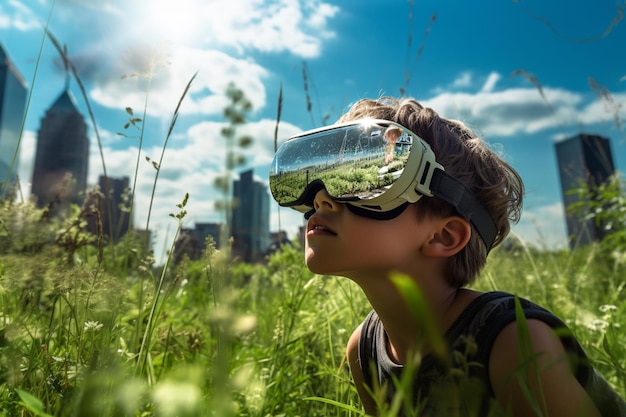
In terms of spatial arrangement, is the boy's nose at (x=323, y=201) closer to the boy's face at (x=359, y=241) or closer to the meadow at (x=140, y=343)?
the boy's face at (x=359, y=241)

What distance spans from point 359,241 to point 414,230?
0.62 ft

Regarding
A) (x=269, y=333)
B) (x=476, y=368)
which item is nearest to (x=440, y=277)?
(x=476, y=368)

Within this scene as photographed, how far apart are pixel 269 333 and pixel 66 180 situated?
4.03ft

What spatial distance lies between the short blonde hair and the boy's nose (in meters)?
0.27

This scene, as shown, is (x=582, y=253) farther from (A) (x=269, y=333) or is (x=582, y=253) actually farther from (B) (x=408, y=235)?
(B) (x=408, y=235)

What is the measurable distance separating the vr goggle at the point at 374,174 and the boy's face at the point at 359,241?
31 mm

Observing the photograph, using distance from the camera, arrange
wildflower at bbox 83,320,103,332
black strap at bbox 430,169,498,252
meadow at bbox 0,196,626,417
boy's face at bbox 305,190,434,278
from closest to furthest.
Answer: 1. meadow at bbox 0,196,626,417
2. wildflower at bbox 83,320,103,332
3. boy's face at bbox 305,190,434,278
4. black strap at bbox 430,169,498,252

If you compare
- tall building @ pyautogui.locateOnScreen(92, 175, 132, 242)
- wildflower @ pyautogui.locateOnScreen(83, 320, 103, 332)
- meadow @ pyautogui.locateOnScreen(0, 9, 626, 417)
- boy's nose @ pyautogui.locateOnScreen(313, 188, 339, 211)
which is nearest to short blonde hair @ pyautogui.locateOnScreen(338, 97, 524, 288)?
boy's nose @ pyautogui.locateOnScreen(313, 188, 339, 211)

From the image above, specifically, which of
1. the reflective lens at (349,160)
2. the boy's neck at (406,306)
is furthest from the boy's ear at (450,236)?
the reflective lens at (349,160)

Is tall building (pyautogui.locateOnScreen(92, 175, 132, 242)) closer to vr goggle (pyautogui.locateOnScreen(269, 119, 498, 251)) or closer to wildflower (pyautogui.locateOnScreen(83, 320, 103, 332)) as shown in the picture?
vr goggle (pyautogui.locateOnScreen(269, 119, 498, 251))

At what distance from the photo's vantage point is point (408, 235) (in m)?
1.40

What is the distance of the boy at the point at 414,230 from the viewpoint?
1.17 metres

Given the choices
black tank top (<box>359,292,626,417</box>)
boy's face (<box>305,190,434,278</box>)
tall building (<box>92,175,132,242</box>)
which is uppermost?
tall building (<box>92,175,132,242</box>)

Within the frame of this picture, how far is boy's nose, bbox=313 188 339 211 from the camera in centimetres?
143
